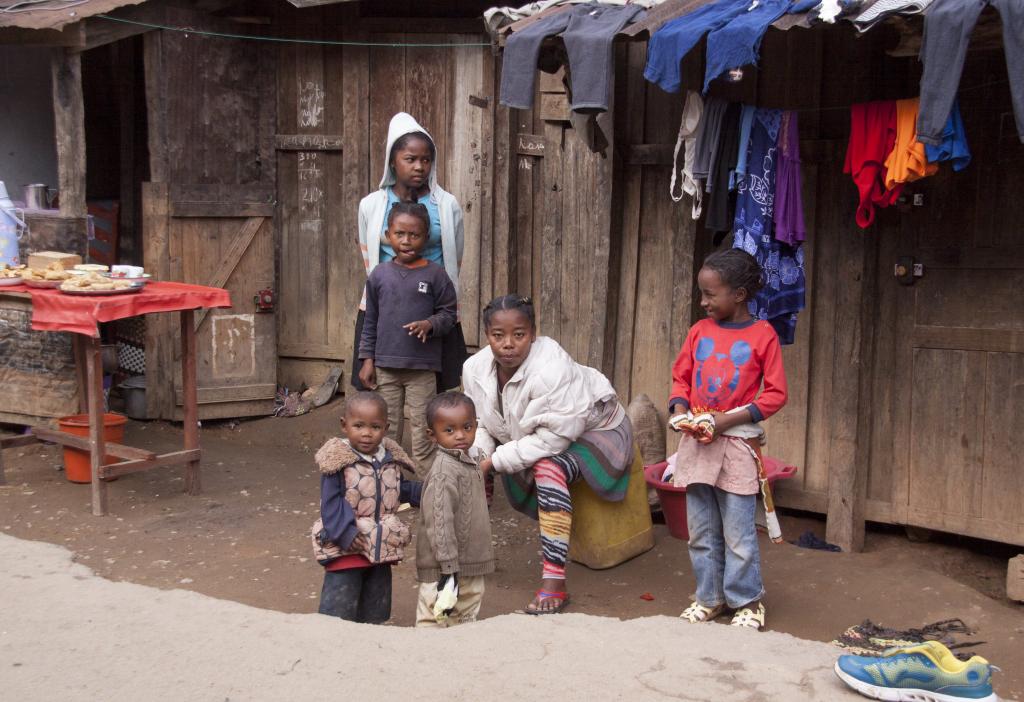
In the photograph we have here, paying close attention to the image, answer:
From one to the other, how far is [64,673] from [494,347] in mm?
2237

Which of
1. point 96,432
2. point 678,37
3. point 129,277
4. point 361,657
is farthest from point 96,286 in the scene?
point 361,657

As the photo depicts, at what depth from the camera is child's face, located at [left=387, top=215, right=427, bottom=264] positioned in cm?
577

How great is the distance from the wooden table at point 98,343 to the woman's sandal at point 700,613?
3.25 meters

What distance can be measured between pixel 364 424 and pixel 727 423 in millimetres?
1409

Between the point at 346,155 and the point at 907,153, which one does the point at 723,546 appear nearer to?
the point at 907,153

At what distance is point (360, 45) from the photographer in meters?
8.09

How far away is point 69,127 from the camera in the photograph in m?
7.34

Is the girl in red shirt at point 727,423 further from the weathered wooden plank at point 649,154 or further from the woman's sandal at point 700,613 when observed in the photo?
the weathered wooden plank at point 649,154

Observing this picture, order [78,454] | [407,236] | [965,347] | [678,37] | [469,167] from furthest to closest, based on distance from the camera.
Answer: [469,167], [78,454], [407,236], [965,347], [678,37]

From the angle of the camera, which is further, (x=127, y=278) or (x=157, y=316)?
(x=157, y=316)

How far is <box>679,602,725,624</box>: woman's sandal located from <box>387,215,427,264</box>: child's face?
7.74ft

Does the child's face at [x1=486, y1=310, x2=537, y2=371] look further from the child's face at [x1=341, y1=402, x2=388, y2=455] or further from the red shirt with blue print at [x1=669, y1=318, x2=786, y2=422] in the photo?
the child's face at [x1=341, y1=402, x2=388, y2=455]

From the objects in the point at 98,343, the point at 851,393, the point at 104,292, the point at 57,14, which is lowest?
the point at 851,393

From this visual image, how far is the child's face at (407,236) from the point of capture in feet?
18.9
